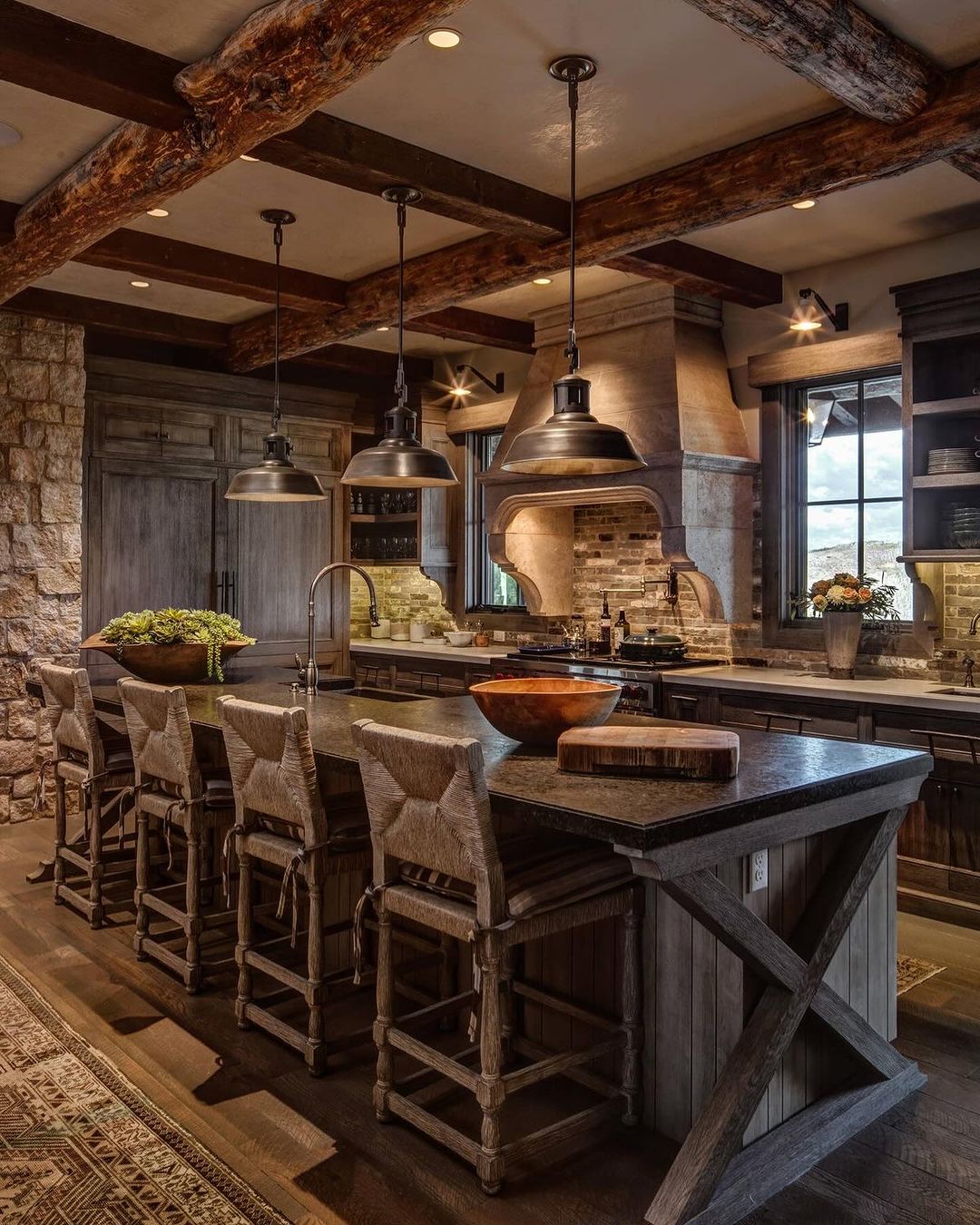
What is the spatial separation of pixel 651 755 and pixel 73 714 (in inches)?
110

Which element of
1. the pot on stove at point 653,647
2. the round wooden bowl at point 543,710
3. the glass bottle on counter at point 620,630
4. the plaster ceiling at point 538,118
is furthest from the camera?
the glass bottle on counter at point 620,630

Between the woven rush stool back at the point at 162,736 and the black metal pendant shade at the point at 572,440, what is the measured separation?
4.60 feet

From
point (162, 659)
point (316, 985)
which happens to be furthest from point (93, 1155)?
point (162, 659)

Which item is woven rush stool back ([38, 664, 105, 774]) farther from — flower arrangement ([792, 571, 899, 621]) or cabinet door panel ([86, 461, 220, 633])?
flower arrangement ([792, 571, 899, 621])

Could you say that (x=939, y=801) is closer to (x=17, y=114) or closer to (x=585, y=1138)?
(x=585, y=1138)

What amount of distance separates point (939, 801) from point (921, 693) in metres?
0.45

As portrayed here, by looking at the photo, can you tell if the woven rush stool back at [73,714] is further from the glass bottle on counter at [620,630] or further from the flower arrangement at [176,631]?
the glass bottle on counter at [620,630]

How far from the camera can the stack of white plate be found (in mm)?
4332

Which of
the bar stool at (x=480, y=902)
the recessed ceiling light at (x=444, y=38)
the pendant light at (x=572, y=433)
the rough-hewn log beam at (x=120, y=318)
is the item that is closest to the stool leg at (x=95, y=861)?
the bar stool at (x=480, y=902)

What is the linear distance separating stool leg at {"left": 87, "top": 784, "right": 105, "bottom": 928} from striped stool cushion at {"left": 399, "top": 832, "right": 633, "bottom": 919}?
1.91 metres

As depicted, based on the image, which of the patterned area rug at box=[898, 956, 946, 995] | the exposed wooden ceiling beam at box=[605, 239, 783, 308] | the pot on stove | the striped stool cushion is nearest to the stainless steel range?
the pot on stove

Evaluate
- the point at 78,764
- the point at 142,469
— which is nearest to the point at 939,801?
the point at 78,764

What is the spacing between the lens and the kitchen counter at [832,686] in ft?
13.4

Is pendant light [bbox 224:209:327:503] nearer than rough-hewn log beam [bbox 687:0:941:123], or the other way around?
rough-hewn log beam [bbox 687:0:941:123]
